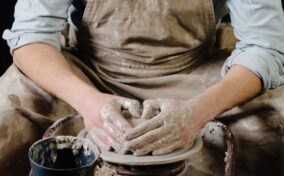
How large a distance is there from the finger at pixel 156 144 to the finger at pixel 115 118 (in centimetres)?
7

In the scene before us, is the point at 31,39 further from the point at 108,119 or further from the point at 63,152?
the point at 63,152

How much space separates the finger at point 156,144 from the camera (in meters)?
1.22

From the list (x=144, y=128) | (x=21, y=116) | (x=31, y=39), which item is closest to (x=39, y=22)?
(x=31, y=39)

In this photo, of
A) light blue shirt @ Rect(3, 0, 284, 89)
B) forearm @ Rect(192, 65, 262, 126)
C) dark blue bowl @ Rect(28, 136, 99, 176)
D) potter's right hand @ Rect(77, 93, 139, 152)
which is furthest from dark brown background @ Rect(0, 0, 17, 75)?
dark blue bowl @ Rect(28, 136, 99, 176)

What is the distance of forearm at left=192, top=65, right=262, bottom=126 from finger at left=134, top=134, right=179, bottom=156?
0.51 feet

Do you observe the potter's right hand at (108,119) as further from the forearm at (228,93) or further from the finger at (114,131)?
the forearm at (228,93)

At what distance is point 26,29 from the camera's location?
5.33 feet

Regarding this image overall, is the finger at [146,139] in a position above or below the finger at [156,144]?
above

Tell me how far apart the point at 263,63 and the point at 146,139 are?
0.52 metres

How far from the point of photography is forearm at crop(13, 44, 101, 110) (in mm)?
1454

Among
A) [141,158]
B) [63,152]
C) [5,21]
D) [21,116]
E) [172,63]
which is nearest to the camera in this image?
[63,152]

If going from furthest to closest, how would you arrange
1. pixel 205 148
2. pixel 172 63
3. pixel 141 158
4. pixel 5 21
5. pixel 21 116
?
pixel 5 21, pixel 172 63, pixel 205 148, pixel 21 116, pixel 141 158

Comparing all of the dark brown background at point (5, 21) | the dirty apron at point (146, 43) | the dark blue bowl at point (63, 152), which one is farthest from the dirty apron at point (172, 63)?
the dark brown background at point (5, 21)

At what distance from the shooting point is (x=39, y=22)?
1619mm
